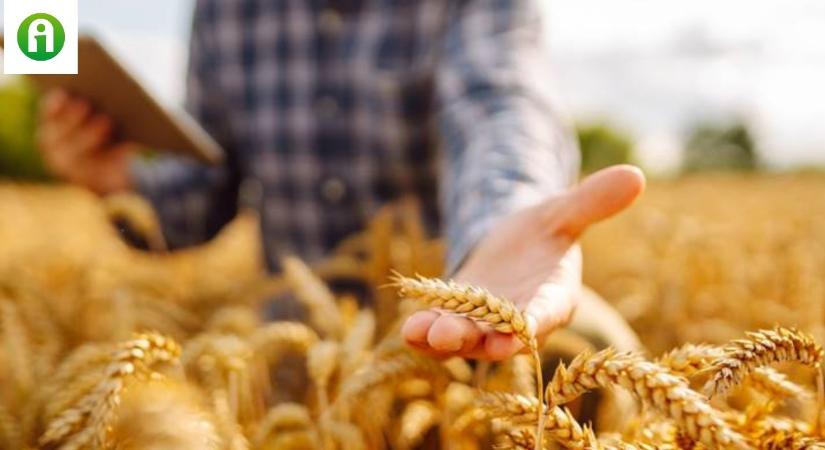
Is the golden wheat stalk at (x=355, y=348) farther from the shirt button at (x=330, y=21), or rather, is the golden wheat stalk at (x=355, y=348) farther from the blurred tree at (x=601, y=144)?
the blurred tree at (x=601, y=144)

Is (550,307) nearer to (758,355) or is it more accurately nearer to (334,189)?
(758,355)

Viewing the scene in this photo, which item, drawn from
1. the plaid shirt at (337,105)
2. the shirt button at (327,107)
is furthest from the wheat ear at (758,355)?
the shirt button at (327,107)

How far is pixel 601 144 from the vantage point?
36906 millimetres

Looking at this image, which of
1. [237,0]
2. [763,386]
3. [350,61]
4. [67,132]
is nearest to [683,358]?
[763,386]

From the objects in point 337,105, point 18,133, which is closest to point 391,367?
point 337,105

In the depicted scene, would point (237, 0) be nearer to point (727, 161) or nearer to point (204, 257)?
point (204, 257)

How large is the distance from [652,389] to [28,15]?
119cm

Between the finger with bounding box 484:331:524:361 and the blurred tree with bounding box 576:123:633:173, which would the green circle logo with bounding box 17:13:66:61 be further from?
the blurred tree with bounding box 576:123:633:173

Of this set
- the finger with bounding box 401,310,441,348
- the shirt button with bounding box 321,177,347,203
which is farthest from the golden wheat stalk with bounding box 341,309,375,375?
the shirt button with bounding box 321,177,347,203

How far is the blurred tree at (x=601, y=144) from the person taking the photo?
35.8 m

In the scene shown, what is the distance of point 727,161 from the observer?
42312mm

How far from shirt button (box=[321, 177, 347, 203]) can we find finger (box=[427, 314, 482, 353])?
1.66m

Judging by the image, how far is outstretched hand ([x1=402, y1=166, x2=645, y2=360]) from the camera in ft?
2.67

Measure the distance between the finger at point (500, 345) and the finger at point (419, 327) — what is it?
6 cm
